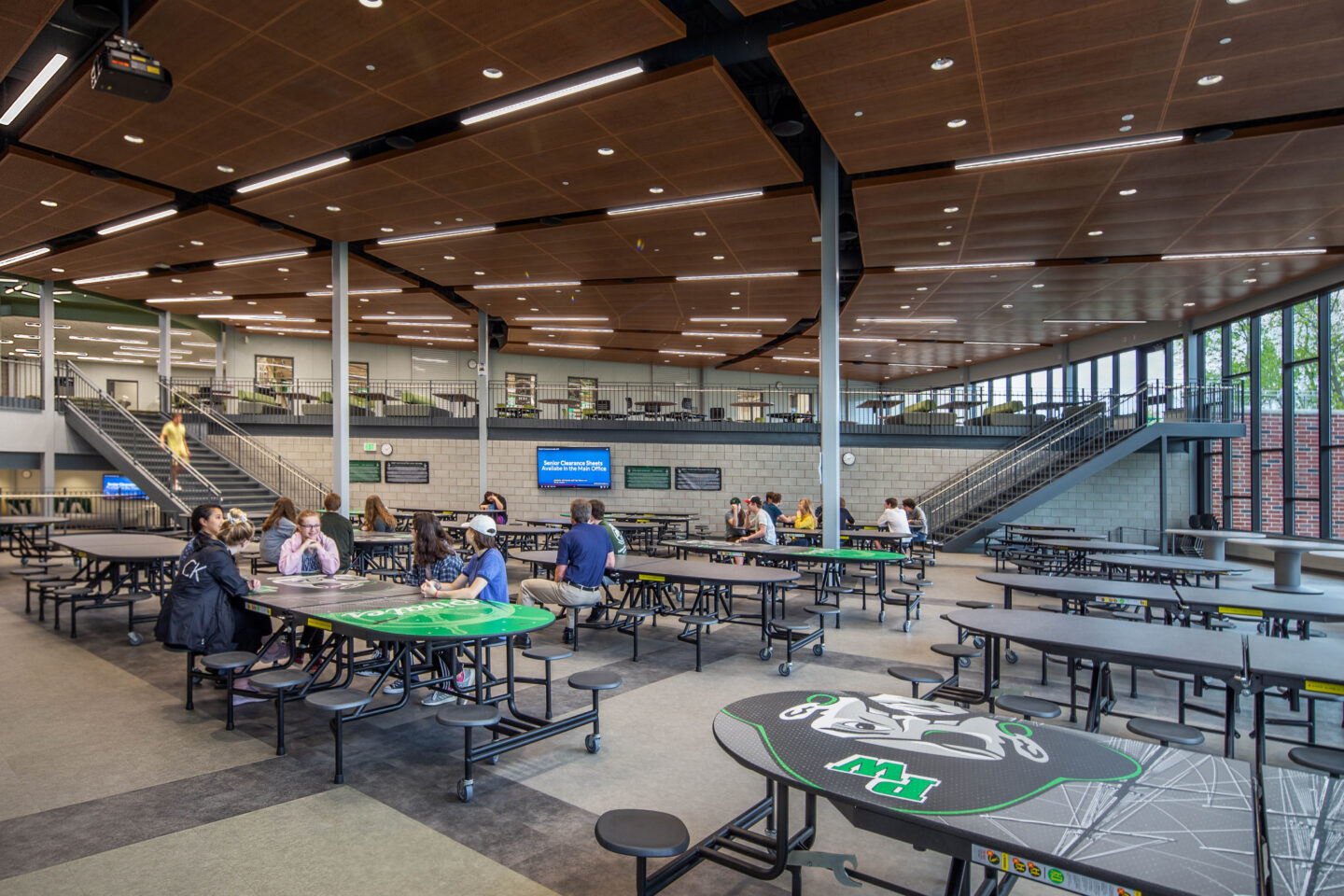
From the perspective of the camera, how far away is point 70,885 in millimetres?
2859

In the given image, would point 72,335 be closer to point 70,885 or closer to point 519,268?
point 519,268

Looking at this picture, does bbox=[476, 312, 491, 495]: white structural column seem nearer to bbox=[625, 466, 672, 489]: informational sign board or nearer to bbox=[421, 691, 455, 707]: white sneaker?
bbox=[625, 466, 672, 489]: informational sign board

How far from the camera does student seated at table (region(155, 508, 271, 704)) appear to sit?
493cm

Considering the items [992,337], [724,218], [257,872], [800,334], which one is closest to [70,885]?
[257,872]

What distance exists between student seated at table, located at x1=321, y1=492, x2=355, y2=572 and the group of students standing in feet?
17.3

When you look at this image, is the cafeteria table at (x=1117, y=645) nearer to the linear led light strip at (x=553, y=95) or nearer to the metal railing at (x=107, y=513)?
the linear led light strip at (x=553, y=95)

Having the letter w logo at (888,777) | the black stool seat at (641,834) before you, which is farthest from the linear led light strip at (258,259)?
the letter w logo at (888,777)

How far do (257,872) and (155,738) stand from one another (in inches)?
89.8

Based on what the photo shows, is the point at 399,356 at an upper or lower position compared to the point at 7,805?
upper

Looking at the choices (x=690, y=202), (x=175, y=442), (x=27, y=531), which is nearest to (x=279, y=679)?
(x=690, y=202)

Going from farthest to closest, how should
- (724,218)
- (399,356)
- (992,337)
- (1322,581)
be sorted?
1. (399,356)
2. (992,337)
3. (1322,581)
4. (724,218)

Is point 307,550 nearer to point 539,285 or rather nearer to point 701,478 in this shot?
point 539,285

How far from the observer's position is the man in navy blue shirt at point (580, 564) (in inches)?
255

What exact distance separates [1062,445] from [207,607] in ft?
54.0
